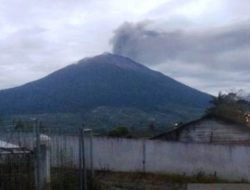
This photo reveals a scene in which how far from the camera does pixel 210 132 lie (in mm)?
39844

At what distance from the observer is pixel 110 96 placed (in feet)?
444

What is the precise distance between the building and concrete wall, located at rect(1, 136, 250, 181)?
37.4ft

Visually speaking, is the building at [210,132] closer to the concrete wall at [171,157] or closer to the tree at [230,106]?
the concrete wall at [171,157]

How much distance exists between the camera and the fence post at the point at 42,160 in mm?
14617

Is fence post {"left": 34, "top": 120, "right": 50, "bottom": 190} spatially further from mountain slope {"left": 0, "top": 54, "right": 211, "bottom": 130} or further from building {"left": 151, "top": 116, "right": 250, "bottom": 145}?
mountain slope {"left": 0, "top": 54, "right": 211, "bottom": 130}

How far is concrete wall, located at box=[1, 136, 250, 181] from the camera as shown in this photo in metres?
26.6

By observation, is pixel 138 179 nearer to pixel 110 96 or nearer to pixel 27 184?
pixel 27 184

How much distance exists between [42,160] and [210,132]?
25.6m

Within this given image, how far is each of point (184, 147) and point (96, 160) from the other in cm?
366

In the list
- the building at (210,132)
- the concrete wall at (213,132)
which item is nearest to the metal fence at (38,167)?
the building at (210,132)

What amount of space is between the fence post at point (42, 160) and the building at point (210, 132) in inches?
957

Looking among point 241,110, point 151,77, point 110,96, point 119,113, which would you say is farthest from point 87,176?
point 151,77

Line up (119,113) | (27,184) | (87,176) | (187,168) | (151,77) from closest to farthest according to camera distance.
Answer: (27,184) → (87,176) → (187,168) → (119,113) → (151,77)

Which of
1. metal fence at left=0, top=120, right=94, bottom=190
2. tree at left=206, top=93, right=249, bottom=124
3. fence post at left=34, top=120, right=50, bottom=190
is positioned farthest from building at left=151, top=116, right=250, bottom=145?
fence post at left=34, top=120, right=50, bottom=190
